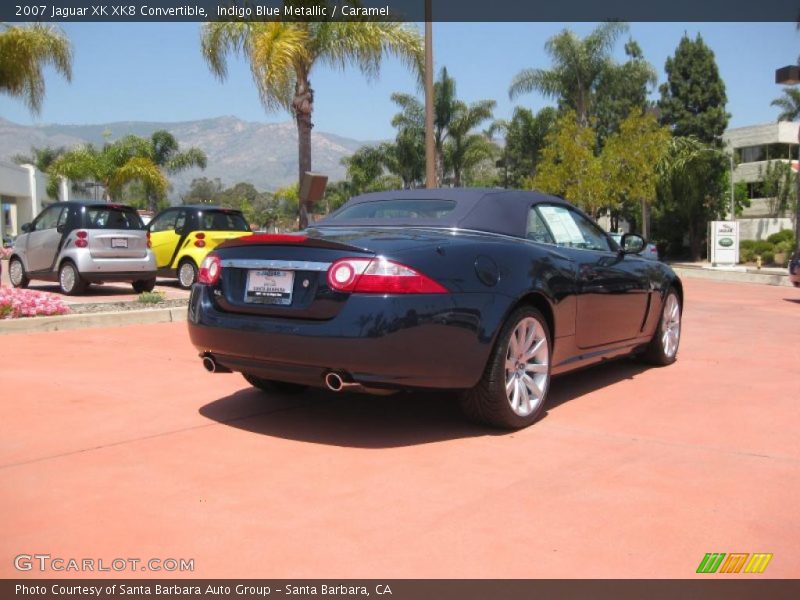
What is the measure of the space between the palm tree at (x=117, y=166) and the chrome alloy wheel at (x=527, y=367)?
143ft

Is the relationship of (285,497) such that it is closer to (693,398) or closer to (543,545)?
(543,545)

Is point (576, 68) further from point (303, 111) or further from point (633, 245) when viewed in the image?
point (633, 245)

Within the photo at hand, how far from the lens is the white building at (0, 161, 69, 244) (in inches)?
1845

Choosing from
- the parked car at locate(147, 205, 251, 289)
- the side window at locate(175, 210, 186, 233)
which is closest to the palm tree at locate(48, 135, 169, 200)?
the parked car at locate(147, 205, 251, 289)

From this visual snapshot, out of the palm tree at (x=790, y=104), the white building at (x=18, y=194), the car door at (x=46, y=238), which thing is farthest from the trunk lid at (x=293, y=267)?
the palm tree at (x=790, y=104)

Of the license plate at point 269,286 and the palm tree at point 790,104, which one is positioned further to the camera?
the palm tree at point 790,104

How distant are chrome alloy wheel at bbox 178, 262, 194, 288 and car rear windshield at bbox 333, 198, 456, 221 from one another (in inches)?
363

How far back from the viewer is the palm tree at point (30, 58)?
21703 mm

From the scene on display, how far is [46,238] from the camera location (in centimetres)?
1302

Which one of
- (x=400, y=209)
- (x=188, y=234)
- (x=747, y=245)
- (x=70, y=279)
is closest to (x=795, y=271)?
(x=188, y=234)

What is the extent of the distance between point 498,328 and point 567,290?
0.88 m

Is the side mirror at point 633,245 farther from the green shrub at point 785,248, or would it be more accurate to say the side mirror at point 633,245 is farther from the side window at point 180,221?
the green shrub at point 785,248

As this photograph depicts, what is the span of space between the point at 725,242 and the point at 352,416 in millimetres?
24965
